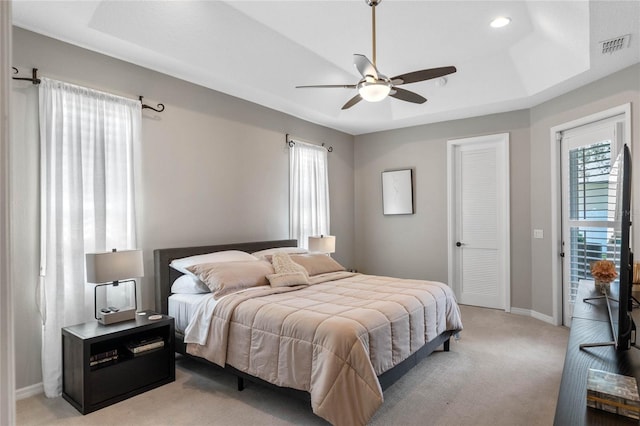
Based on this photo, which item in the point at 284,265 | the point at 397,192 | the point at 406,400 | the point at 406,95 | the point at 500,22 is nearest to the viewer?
the point at 406,400

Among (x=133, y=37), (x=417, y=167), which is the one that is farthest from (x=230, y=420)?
(x=417, y=167)

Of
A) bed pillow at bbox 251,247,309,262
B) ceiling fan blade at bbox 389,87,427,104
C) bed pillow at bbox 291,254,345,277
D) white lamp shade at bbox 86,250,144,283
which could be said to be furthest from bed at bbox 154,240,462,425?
ceiling fan blade at bbox 389,87,427,104

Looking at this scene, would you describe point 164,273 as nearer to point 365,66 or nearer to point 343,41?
point 365,66

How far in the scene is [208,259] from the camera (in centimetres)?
354

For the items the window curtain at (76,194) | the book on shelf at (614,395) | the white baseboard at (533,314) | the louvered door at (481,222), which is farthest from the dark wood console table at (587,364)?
the window curtain at (76,194)

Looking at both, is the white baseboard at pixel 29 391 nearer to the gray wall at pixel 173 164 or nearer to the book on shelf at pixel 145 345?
the gray wall at pixel 173 164

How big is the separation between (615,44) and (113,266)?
444 cm

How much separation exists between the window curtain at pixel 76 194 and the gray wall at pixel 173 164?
92mm

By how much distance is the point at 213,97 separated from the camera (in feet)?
13.8

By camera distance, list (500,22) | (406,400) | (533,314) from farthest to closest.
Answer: (533,314)
(500,22)
(406,400)

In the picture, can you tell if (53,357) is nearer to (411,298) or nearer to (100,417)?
(100,417)

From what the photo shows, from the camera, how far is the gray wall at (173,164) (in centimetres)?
281

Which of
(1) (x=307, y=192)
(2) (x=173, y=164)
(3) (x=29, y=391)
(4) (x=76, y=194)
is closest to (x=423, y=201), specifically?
(1) (x=307, y=192)

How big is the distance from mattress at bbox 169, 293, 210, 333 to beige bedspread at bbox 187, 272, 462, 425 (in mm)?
313
